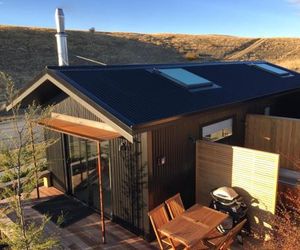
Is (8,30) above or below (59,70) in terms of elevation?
above

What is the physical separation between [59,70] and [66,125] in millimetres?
1716

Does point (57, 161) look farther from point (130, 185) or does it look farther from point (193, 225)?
point (193, 225)

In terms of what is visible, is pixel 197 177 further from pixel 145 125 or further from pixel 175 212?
pixel 145 125

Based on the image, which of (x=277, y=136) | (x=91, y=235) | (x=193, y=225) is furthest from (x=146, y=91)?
(x=277, y=136)

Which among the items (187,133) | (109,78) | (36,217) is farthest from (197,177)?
(36,217)

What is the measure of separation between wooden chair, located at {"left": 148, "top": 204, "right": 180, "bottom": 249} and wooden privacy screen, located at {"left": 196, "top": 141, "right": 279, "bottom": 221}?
6.52 feet

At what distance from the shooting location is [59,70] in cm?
875

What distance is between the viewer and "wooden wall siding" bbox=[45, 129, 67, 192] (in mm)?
10976

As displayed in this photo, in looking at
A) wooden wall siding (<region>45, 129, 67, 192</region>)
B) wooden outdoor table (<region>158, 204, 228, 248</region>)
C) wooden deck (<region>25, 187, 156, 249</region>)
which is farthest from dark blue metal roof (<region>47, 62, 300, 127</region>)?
wooden deck (<region>25, 187, 156, 249</region>)

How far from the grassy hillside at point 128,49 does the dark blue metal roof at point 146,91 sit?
1068 inches

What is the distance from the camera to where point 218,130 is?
10.5 m

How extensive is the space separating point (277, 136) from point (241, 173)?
4081 millimetres

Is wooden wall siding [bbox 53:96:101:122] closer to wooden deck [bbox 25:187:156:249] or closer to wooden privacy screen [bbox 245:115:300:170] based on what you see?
wooden deck [bbox 25:187:156:249]

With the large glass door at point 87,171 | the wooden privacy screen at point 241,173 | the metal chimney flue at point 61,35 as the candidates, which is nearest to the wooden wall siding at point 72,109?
the large glass door at point 87,171
